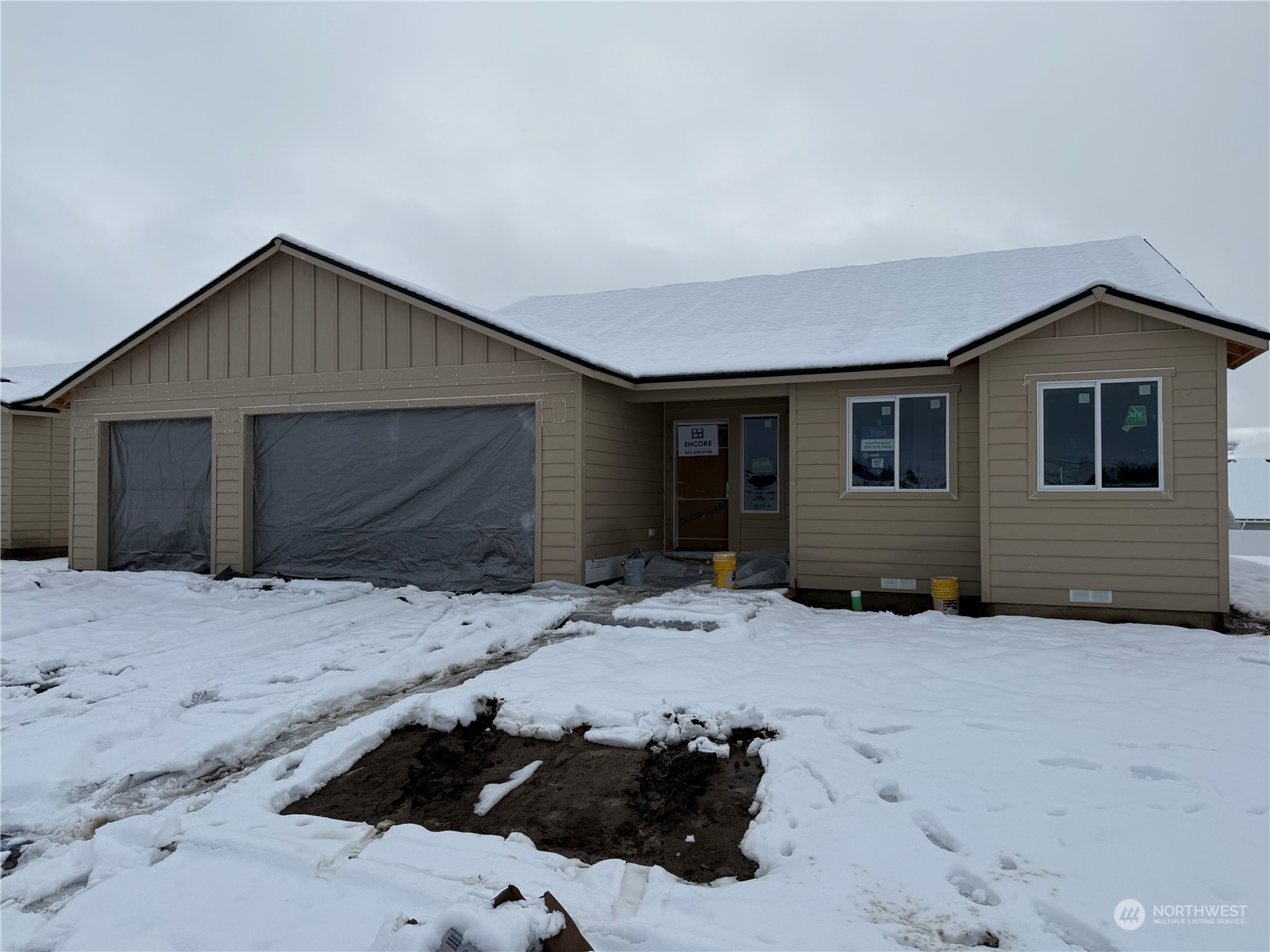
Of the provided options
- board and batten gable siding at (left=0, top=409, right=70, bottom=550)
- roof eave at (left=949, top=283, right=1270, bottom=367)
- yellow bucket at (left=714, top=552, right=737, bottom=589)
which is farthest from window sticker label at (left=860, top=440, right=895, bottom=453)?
board and batten gable siding at (left=0, top=409, right=70, bottom=550)

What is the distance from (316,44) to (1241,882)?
88.6 feet

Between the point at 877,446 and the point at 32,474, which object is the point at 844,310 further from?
the point at 32,474

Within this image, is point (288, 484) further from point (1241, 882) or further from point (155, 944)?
point (1241, 882)

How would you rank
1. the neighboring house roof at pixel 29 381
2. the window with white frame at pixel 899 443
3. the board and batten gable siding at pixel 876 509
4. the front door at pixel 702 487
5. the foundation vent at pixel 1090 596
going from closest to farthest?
the foundation vent at pixel 1090 596, the board and batten gable siding at pixel 876 509, the window with white frame at pixel 899 443, the front door at pixel 702 487, the neighboring house roof at pixel 29 381

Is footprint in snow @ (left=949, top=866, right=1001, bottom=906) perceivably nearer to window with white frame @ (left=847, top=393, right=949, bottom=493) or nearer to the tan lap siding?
window with white frame @ (left=847, top=393, right=949, bottom=493)

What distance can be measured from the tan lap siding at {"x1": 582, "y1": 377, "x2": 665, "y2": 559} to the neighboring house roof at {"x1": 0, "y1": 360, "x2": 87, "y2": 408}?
10834mm

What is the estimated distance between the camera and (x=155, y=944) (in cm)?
258

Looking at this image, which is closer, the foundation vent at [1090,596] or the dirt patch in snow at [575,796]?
the dirt patch in snow at [575,796]

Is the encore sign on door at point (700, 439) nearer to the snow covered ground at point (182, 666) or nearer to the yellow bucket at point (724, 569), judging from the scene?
the yellow bucket at point (724, 569)

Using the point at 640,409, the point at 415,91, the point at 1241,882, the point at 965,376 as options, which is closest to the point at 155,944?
the point at 1241,882

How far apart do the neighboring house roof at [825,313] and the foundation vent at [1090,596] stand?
2924 millimetres

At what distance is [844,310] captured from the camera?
1220cm

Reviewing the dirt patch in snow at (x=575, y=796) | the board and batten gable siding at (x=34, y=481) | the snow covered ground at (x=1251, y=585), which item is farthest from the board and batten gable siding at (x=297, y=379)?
the snow covered ground at (x=1251, y=585)

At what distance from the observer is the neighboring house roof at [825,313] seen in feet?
29.9
